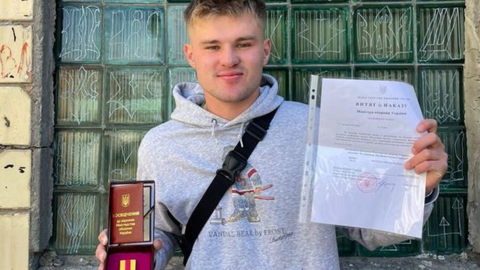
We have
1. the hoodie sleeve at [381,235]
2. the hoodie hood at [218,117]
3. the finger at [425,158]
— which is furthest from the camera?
the hoodie hood at [218,117]

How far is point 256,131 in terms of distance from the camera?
1.79m

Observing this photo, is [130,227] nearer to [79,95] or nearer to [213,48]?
[213,48]

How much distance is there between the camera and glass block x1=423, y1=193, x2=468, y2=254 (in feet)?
8.36

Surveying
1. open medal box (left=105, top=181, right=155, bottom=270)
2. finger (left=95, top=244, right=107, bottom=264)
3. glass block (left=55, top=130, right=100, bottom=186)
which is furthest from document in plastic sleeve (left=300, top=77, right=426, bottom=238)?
glass block (left=55, top=130, right=100, bottom=186)

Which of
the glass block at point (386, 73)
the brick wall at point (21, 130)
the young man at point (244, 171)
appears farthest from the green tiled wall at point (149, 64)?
the young man at point (244, 171)

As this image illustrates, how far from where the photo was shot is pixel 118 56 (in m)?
2.64

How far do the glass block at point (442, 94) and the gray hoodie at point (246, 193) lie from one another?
1.07 metres

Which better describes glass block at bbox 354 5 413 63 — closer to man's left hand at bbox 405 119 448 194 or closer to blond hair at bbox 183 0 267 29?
blond hair at bbox 183 0 267 29

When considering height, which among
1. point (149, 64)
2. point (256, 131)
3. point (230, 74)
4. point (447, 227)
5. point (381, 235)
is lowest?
point (447, 227)

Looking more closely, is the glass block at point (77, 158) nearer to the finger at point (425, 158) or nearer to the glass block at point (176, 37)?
the glass block at point (176, 37)

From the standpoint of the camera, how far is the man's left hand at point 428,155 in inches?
56.9

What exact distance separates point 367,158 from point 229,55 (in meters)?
0.67

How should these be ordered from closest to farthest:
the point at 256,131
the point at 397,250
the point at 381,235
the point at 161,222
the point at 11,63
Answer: the point at 381,235, the point at 256,131, the point at 161,222, the point at 11,63, the point at 397,250

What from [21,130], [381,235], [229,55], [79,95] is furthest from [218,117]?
[21,130]
